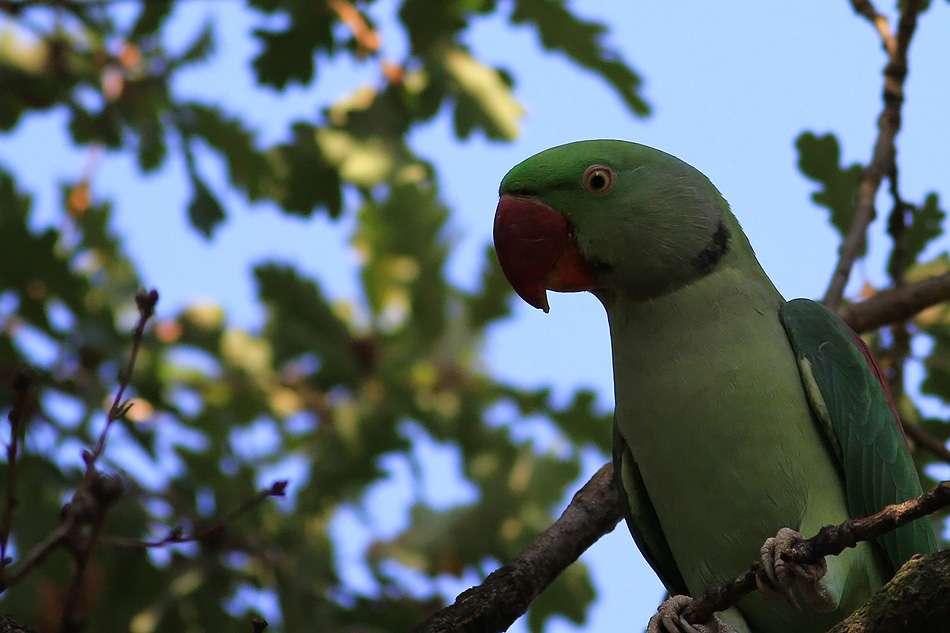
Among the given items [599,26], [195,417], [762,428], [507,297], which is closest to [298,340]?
[195,417]

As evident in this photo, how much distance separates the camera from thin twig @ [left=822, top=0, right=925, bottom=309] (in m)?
4.61

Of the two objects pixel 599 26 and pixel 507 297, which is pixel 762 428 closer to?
pixel 599 26

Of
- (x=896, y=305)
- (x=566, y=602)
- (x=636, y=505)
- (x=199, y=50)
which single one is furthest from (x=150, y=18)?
(x=896, y=305)

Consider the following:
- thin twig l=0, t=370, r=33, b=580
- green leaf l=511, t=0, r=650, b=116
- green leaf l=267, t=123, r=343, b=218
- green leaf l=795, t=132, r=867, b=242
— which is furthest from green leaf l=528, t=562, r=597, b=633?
thin twig l=0, t=370, r=33, b=580

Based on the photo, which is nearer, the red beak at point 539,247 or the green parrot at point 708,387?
the green parrot at point 708,387

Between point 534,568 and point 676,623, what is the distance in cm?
48

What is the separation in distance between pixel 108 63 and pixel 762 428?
4927 mm

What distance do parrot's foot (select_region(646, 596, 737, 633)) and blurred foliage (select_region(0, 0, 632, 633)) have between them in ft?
7.40

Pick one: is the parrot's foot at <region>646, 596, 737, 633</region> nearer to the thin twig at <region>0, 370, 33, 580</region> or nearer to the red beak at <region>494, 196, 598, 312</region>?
the red beak at <region>494, 196, 598, 312</region>

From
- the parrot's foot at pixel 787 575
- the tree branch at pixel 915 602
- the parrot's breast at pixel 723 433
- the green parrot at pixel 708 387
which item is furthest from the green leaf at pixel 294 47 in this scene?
the tree branch at pixel 915 602

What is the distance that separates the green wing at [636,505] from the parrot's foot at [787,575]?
731mm

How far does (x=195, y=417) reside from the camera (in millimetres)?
5945

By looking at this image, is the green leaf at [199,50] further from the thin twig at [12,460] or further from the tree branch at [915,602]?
the tree branch at [915,602]

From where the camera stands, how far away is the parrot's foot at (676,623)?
2.90m
